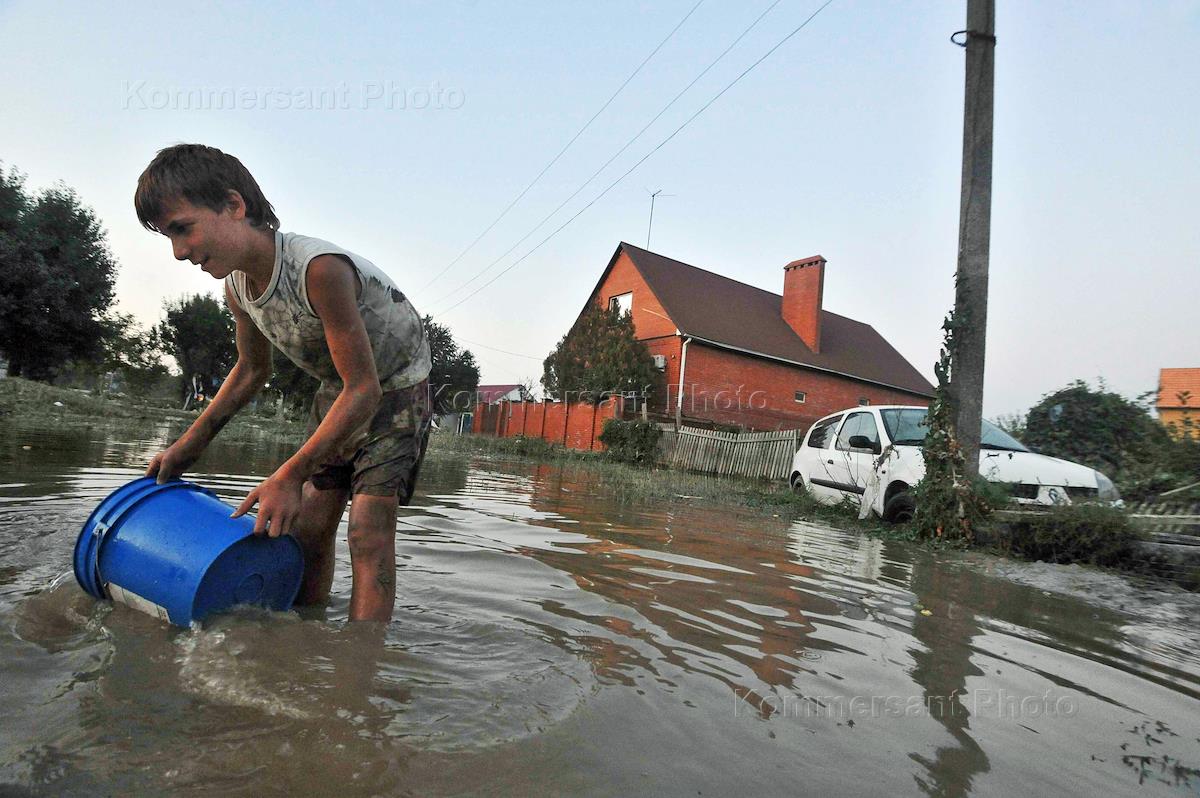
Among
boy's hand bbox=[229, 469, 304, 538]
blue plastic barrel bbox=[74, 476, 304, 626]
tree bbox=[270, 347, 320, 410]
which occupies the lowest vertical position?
blue plastic barrel bbox=[74, 476, 304, 626]

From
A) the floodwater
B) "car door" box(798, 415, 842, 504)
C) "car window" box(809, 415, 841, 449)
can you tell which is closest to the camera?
the floodwater

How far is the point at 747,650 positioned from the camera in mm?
2369

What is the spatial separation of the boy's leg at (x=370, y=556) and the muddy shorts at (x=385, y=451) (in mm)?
51

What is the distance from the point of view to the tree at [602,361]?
856 inches

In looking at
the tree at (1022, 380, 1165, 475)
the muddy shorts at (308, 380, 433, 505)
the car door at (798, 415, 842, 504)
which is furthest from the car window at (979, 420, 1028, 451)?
the muddy shorts at (308, 380, 433, 505)

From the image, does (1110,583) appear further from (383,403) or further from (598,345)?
(598,345)

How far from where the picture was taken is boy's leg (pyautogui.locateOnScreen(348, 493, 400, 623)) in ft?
→ 7.30

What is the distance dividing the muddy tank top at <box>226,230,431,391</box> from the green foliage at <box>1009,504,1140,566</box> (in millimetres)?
4672

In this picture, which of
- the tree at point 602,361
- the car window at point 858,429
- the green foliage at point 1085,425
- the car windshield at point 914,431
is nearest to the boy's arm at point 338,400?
the car windshield at point 914,431

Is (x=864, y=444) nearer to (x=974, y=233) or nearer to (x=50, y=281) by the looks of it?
(x=974, y=233)

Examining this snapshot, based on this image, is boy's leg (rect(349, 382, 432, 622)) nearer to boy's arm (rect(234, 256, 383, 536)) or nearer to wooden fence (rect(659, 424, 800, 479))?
boy's arm (rect(234, 256, 383, 536))

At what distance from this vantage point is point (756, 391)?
23844mm

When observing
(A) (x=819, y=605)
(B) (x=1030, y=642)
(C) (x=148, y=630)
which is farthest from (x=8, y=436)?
(B) (x=1030, y=642)

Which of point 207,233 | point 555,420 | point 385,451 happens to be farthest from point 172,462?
point 555,420
